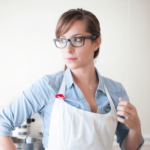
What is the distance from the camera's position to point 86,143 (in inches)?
32.9

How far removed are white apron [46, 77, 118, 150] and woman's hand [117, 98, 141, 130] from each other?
0.34ft

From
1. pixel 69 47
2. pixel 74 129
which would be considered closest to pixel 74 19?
pixel 69 47

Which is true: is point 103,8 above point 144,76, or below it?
above

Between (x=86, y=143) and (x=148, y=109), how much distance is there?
1.52 meters

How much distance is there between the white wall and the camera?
1.86 meters

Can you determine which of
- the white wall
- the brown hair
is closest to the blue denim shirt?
the brown hair

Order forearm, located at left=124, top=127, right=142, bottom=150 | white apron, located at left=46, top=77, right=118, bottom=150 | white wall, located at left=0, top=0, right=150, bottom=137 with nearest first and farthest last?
white apron, located at left=46, top=77, right=118, bottom=150, forearm, located at left=124, top=127, right=142, bottom=150, white wall, located at left=0, top=0, right=150, bottom=137

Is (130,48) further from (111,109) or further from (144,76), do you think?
(111,109)

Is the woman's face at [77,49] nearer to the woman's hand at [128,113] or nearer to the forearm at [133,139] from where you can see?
the woman's hand at [128,113]

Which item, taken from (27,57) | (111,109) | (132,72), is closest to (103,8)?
(132,72)

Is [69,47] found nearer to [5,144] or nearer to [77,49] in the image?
[77,49]

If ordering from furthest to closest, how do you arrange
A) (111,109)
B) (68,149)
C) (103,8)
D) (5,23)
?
(103,8)
(5,23)
(111,109)
(68,149)

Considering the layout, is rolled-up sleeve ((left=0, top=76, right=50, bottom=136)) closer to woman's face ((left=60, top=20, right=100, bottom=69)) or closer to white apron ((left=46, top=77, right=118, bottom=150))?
white apron ((left=46, top=77, right=118, bottom=150))

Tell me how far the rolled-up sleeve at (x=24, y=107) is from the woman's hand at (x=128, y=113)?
0.38m
